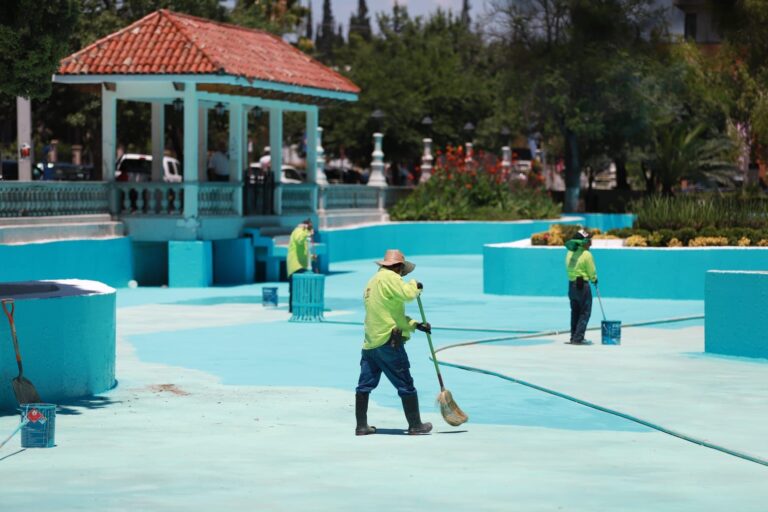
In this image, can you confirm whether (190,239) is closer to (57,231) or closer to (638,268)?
(57,231)

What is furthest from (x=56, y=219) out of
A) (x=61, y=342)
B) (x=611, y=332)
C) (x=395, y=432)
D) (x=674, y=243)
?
(x=395, y=432)

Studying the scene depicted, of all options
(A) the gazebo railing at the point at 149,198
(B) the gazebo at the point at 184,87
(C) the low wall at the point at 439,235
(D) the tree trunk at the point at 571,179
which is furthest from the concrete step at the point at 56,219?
(D) the tree trunk at the point at 571,179

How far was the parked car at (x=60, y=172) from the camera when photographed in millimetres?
45469

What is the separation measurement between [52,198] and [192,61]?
4527 mm

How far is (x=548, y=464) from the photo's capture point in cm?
1157

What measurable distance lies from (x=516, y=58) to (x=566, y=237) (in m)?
26.4

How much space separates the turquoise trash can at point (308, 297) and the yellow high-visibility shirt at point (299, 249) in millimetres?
1091

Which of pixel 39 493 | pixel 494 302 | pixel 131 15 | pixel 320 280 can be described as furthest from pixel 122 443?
pixel 131 15

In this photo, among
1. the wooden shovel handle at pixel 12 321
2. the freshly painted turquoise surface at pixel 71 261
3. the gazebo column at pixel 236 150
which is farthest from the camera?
the gazebo column at pixel 236 150

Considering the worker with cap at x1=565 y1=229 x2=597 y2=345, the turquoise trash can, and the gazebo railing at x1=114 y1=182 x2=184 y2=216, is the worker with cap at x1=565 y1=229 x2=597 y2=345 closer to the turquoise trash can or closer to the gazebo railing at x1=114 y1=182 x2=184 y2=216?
the turquoise trash can

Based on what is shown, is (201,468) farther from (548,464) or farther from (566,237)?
(566,237)

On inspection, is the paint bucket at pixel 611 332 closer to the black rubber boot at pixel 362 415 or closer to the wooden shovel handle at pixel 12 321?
the black rubber boot at pixel 362 415

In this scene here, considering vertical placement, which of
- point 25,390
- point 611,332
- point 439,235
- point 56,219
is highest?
point 56,219

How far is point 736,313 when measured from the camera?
19.4 metres
